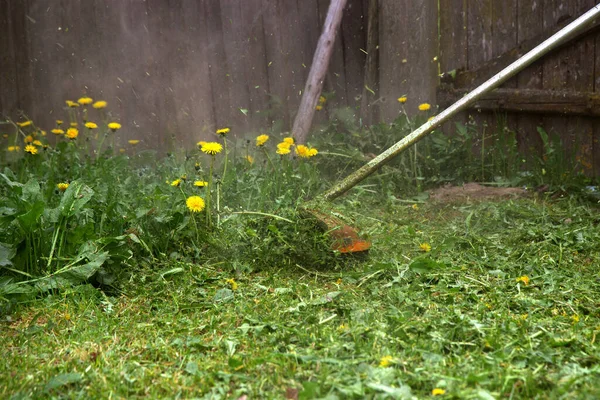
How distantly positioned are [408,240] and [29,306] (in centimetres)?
161

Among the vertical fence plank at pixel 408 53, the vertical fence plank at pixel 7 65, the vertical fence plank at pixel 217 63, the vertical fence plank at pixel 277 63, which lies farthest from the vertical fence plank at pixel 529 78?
the vertical fence plank at pixel 7 65

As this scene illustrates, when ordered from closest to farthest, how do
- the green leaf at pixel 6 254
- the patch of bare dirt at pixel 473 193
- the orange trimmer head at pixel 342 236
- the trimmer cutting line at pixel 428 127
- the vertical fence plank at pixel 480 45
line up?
the green leaf at pixel 6 254 < the orange trimmer head at pixel 342 236 < the trimmer cutting line at pixel 428 127 < the patch of bare dirt at pixel 473 193 < the vertical fence plank at pixel 480 45

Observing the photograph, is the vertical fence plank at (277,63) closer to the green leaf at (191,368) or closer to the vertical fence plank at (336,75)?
the vertical fence plank at (336,75)

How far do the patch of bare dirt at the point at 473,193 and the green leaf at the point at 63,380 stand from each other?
2439 mm

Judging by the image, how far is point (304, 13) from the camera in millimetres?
5598

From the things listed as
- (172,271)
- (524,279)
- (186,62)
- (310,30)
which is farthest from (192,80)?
(524,279)

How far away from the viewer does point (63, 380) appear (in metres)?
1.82

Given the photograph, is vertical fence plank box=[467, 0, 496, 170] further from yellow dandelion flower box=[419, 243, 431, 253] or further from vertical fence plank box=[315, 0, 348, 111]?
yellow dandelion flower box=[419, 243, 431, 253]

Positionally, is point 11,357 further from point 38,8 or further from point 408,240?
point 38,8

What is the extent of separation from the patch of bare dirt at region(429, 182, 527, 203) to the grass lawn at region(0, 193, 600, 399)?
542 millimetres

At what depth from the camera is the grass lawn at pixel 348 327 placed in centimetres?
177

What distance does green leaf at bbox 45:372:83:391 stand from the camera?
1.80 m

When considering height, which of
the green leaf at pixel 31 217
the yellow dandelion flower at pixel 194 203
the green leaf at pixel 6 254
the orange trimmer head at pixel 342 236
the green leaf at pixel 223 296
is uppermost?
the green leaf at pixel 31 217

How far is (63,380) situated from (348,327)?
2.73 feet
